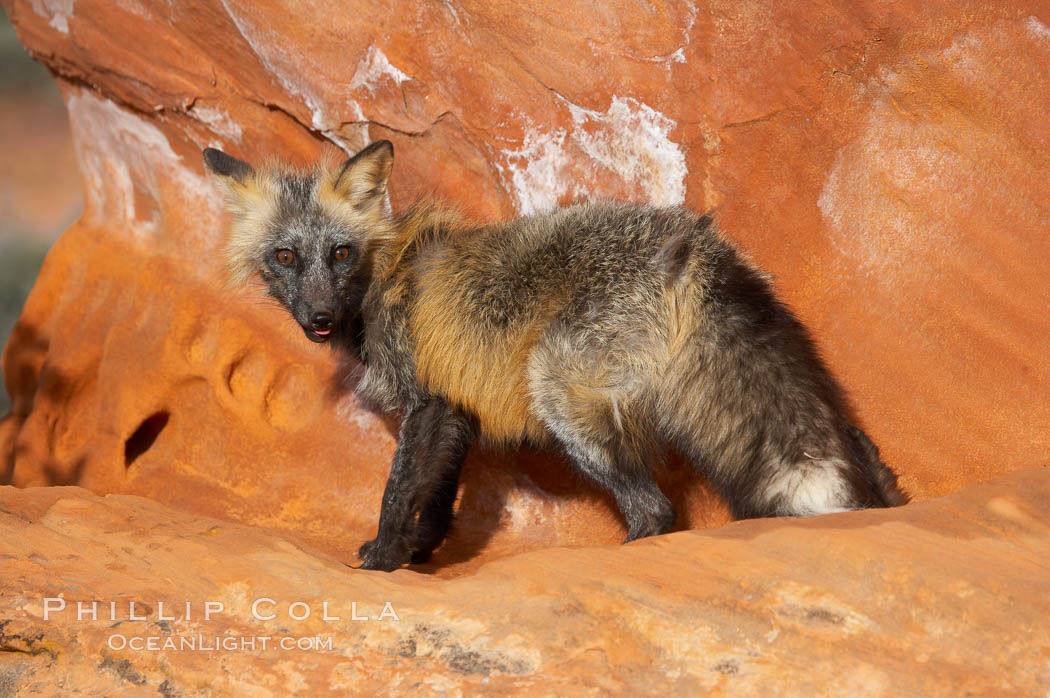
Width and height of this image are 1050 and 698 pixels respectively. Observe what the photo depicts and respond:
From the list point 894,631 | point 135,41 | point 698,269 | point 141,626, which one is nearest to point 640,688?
point 894,631

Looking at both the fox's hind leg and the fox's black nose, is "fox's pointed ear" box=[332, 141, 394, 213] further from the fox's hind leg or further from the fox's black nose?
the fox's hind leg

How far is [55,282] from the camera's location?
20.9 ft

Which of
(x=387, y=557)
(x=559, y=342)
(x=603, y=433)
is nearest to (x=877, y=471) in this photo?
(x=603, y=433)

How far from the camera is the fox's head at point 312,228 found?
4391 mm

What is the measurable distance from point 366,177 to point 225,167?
31.8 inches

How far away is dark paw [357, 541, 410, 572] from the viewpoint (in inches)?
162

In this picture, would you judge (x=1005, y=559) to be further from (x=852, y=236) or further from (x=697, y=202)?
(x=697, y=202)

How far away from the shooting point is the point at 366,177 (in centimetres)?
458

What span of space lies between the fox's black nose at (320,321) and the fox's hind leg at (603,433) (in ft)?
3.47

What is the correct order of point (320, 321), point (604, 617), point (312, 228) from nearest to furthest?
point (604, 617), point (320, 321), point (312, 228)

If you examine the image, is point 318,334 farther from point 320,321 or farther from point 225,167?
point 225,167

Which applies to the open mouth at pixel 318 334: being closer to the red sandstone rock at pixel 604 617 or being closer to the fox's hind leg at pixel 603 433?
the fox's hind leg at pixel 603 433

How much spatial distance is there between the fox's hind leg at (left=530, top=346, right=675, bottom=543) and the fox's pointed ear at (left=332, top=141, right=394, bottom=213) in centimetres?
138

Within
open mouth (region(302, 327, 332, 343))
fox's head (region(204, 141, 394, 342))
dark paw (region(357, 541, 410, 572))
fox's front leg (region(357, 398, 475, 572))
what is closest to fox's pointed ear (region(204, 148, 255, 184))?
fox's head (region(204, 141, 394, 342))
